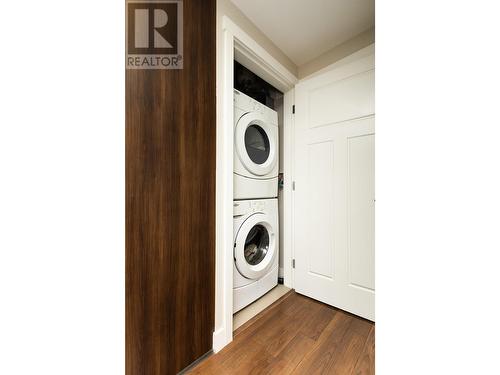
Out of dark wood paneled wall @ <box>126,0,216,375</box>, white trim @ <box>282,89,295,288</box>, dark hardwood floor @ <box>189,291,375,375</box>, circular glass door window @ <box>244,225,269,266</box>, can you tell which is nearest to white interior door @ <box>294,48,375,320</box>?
white trim @ <box>282,89,295,288</box>

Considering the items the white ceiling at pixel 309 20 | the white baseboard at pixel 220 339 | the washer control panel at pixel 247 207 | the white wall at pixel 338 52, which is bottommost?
the white baseboard at pixel 220 339

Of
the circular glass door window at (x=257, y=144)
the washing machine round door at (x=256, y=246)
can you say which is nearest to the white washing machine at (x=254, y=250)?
the washing machine round door at (x=256, y=246)

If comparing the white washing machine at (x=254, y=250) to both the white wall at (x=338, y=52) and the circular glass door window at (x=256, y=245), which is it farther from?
the white wall at (x=338, y=52)

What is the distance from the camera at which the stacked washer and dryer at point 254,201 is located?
1446 millimetres

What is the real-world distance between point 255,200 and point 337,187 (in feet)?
2.18

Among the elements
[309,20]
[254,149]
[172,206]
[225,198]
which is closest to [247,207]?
[225,198]

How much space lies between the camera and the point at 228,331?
4.01ft

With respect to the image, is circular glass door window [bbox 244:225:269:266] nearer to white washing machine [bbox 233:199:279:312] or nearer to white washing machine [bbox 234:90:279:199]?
white washing machine [bbox 233:199:279:312]

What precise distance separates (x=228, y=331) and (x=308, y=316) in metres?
0.63

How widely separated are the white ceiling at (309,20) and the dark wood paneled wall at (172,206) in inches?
15.0

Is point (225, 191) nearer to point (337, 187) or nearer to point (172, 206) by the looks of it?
point (172, 206)

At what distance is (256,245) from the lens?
1778 mm
